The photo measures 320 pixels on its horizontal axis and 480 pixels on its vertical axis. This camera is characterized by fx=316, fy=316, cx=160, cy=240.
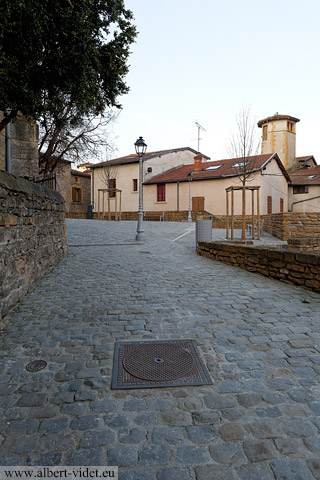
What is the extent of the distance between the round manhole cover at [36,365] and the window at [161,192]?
27.5 metres

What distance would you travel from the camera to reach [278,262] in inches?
256

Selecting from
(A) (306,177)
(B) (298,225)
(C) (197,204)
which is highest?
(A) (306,177)

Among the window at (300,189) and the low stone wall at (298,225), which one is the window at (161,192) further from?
the low stone wall at (298,225)

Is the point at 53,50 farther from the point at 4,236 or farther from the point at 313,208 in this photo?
the point at 313,208

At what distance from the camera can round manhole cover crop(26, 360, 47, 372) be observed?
9.43 ft

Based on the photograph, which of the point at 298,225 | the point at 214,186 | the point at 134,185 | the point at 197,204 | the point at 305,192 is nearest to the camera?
the point at 298,225

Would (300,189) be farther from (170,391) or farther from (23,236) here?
(170,391)

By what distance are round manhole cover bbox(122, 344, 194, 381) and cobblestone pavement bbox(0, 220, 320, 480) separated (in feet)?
0.61

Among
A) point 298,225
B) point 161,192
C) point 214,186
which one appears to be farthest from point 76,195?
point 298,225

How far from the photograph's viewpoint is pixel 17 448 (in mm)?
1910

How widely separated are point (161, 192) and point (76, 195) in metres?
12.9

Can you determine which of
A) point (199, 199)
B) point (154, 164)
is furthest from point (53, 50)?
point (154, 164)

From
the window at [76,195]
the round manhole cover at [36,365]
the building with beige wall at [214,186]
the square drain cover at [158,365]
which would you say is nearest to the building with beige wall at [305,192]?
the building with beige wall at [214,186]

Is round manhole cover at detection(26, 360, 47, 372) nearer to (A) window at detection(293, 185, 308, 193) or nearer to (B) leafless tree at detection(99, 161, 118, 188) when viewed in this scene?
(B) leafless tree at detection(99, 161, 118, 188)
